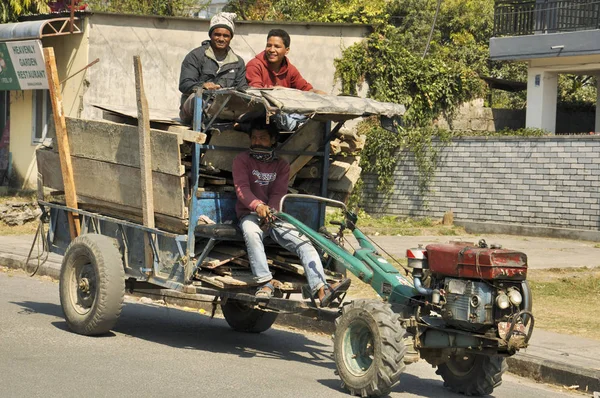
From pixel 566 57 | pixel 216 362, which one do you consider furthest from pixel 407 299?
pixel 566 57

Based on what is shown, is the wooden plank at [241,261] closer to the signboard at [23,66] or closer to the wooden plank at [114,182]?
the wooden plank at [114,182]

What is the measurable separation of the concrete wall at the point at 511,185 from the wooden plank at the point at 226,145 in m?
11.8

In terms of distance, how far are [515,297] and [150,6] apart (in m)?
23.9

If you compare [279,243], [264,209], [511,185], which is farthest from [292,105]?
[511,185]

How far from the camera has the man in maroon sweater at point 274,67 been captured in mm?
8805

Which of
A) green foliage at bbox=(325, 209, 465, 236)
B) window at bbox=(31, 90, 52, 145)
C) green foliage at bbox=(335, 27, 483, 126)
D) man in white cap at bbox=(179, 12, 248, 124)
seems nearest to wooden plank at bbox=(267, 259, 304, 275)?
man in white cap at bbox=(179, 12, 248, 124)

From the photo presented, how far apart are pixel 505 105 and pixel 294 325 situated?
2037 cm

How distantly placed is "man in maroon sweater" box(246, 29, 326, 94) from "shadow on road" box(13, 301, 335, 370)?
2.44 metres

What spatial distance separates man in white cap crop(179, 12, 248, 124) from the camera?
8.73 metres

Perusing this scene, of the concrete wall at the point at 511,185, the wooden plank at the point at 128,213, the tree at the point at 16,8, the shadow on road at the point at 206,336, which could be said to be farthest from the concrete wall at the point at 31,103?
the wooden plank at the point at 128,213

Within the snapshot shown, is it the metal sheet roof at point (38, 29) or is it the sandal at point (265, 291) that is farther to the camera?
the metal sheet roof at point (38, 29)

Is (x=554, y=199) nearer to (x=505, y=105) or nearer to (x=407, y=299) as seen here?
(x=505, y=105)

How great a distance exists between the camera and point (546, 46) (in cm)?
2208

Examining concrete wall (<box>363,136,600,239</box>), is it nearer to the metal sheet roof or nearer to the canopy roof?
the metal sheet roof
